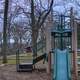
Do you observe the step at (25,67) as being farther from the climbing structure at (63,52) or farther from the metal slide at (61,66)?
the metal slide at (61,66)

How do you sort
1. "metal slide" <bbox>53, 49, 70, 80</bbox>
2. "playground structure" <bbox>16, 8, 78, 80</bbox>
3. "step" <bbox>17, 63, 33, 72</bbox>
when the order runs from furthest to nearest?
"step" <bbox>17, 63, 33, 72</bbox> < "playground structure" <bbox>16, 8, 78, 80</bbox> < "metal slide" <bbox>53, 49, 70, 80</bbox>

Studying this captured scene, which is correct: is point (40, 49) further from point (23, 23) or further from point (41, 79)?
point (23, 23)

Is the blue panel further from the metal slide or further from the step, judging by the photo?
the step

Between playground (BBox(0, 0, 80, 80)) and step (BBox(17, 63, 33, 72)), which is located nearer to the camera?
playground (BBox(0, 0, 80, 80))

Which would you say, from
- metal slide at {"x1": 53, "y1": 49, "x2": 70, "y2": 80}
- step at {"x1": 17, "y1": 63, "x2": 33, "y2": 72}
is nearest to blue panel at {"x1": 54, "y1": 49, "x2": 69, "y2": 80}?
metal slide at {"x1": 53, "y1": 49, "x2": 70, "y2": 80}

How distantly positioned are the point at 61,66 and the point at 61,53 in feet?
2.14

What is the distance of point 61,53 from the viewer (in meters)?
11.4

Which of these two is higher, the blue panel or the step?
the blue panel

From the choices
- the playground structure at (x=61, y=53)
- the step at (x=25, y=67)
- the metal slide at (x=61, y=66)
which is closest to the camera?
the metal slide at (x=61, y=66)

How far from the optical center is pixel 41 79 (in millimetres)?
10836

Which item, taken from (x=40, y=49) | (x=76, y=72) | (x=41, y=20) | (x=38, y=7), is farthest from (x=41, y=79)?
(x=38, y=7)

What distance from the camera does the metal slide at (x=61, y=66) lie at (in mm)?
10457

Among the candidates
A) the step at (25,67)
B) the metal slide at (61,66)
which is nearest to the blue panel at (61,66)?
the metal slide at (61,66)

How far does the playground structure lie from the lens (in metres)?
10.7
